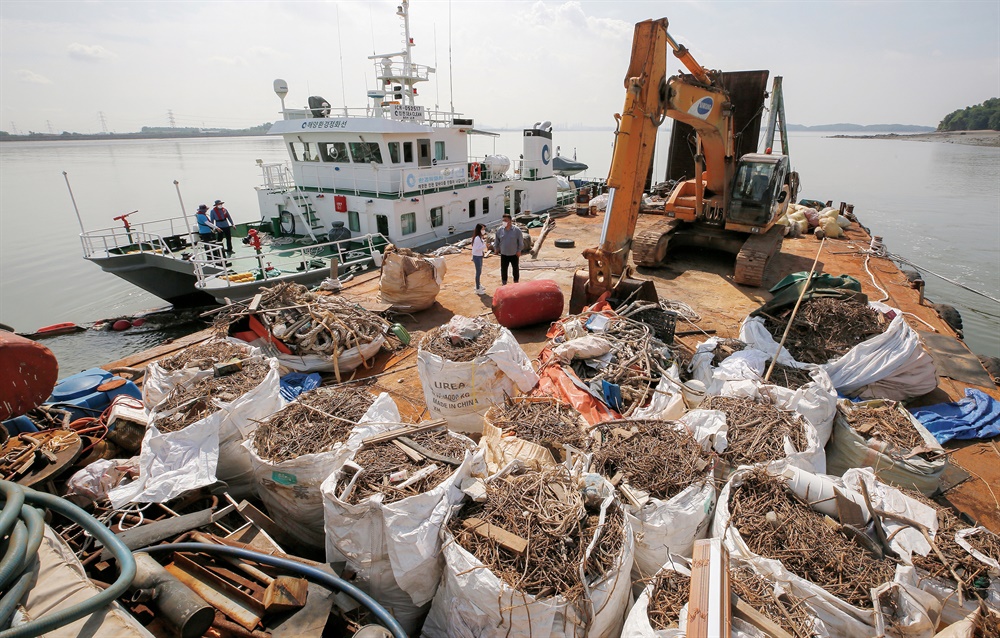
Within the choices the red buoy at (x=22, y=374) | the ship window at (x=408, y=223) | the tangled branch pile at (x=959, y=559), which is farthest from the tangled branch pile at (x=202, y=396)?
the ship window at (x=408, y=223)

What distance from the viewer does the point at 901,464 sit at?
3686 millimetres

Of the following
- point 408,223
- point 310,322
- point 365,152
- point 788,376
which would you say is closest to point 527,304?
point 310,322

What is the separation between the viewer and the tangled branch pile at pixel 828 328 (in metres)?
5.10

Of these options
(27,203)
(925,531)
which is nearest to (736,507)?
(925,531)

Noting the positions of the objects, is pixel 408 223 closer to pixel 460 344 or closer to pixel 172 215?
pixel 460 344

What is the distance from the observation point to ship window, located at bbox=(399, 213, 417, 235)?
12.4 metres

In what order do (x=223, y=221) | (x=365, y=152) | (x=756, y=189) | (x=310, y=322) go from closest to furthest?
(x=310, y=322) → (x=756, y=189) → (x=223, y=221) → (x=365, y=152)

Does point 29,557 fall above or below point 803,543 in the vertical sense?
above

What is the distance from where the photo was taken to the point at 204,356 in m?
4.98

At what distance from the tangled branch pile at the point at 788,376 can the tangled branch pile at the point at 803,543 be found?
6.10 ft

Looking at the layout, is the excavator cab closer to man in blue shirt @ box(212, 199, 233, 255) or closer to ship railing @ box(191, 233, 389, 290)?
ship railing @ box(191, 233, 389, 290)

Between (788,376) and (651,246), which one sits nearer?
(788,376)

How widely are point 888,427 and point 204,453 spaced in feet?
18.4

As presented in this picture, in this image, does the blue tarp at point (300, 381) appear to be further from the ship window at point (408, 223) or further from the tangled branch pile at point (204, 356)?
the ship window at point (408, 223)
